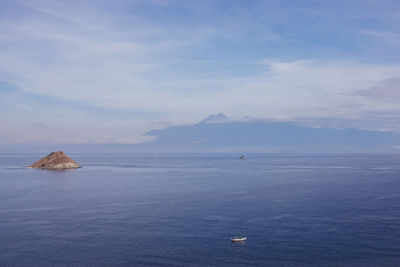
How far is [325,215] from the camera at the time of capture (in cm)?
7712

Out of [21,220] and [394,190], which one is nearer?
[21,220]

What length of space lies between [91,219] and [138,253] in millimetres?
26444

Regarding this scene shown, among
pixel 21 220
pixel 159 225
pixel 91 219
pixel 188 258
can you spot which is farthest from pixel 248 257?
pixel 21 220

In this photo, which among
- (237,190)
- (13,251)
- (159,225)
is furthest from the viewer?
(237,190)

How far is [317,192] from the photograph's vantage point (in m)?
115

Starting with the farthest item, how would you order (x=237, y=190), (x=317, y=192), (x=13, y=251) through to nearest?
(x=237, y=190) < (x=317, y=192) < (x=13, y=251)

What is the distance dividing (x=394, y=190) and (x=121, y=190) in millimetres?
93429

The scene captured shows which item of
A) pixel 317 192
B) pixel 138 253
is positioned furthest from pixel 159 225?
pixel 317 192

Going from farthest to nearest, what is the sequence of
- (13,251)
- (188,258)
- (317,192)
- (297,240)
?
(317,192) < (297,240) < (13,251) < (188,258)

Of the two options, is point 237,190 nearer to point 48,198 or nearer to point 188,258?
point 48,198

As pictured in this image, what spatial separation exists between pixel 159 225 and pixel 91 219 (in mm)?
16514

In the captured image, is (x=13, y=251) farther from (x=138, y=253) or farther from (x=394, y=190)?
(x=394, y=190)

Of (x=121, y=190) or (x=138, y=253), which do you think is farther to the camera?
(x=121, y=190)

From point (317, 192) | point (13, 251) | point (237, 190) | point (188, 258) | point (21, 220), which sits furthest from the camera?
point (237, 190)
